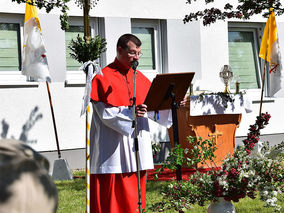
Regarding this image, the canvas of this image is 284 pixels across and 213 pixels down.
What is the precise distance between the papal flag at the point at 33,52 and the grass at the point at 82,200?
6.18ft

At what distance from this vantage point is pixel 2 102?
967cm

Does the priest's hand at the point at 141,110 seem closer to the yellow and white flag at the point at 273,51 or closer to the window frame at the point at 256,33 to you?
the yellow and white flag at the point at 273,51

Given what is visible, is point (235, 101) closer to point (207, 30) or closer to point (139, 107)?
point (207, 30)

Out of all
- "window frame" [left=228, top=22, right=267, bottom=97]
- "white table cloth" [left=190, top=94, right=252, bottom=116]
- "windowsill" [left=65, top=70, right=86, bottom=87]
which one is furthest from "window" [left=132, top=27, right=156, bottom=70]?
"white table cloth" [left=190, top=94, right=252, bottom=116]

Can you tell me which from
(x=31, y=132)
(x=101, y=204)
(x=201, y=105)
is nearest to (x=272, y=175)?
(x=101, y=204)

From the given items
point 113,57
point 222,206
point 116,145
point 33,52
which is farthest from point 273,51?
point 222,206

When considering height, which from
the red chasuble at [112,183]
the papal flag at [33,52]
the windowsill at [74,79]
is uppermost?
the papal flag at [33,52]

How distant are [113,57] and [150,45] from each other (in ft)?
4.01

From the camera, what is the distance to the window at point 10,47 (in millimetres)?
10117

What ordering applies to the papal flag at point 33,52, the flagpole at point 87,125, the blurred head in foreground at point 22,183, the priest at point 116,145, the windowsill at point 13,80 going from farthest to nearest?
the windowsill at point 13,80
the papal flag at point 33,52
the priest at point 116,145
the flagpole at point 87,125
the blurred head in foreground at point 22,183

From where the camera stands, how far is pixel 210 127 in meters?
10.3

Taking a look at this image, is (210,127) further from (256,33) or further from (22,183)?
(22,183)

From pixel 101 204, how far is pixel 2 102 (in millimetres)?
5286

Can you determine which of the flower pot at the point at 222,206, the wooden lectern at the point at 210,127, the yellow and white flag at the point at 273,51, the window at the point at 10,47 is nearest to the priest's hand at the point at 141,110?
the flower pot at the point at 222,206
